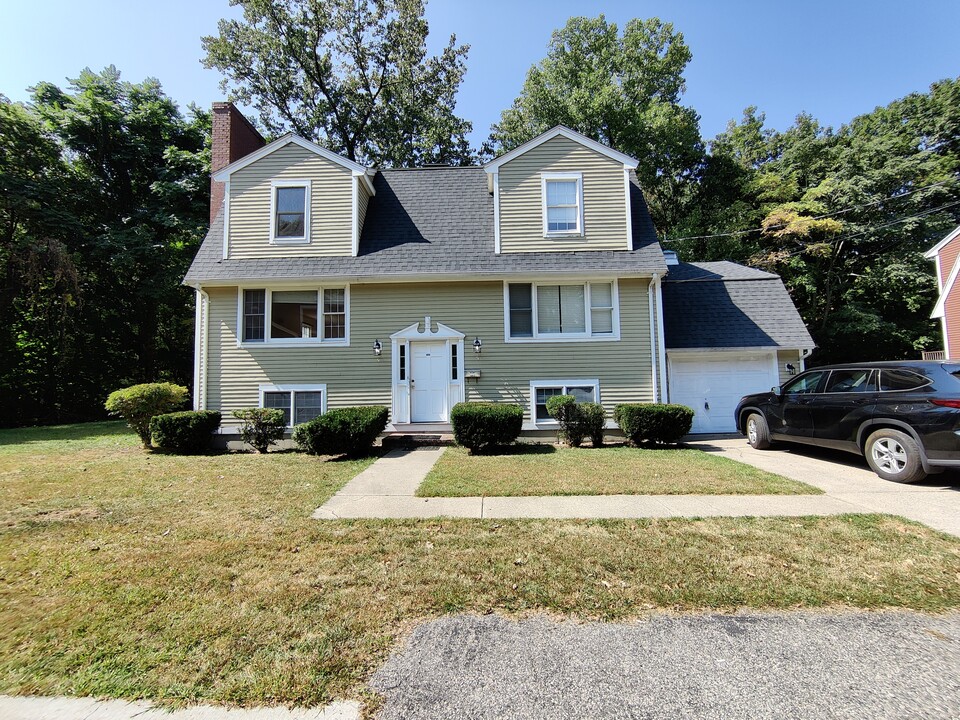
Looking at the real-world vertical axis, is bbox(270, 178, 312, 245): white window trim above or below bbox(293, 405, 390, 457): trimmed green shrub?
above

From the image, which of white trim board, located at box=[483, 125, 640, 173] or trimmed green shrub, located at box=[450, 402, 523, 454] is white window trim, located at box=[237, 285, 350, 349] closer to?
trimmed green shrub, located at box=[450, 402, 523, 454]

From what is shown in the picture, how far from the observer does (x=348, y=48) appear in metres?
23.6

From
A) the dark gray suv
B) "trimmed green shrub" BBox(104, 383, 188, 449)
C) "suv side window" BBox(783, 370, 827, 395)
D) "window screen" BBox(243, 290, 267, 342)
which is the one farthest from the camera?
"window screen" BBox(243, 290, 267, 342)

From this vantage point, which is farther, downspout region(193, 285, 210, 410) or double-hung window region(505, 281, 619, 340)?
double-hung window region(505, 281, 619, 340)

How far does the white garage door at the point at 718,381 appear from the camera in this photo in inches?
490

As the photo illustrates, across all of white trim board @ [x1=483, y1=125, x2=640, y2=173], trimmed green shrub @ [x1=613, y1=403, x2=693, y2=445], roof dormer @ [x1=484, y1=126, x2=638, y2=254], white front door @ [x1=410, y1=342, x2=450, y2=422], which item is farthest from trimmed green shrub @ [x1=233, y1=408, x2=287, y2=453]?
white trim board @ [x1=483, y1=125, x2=640, y2=173]

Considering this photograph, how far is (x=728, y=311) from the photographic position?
13.1 m

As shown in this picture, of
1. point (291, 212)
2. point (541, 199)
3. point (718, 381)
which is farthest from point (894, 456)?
point (291, 212)

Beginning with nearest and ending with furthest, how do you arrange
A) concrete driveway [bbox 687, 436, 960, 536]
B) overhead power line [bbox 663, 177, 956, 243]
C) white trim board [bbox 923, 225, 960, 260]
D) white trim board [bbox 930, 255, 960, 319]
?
1. concrete driveway [bbox 687, 436, 960, 536]
2. white trim board [bbox 930, 255, 960, 319]
3. white trim board [bbox 923, 225, 960, 260]
4. overhead power line [bbox 663, 177, 956, 243]

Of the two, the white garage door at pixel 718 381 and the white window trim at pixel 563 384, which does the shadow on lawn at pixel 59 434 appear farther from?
the white garage door at pixel 718 381

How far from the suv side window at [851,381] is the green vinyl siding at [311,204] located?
1071 cm

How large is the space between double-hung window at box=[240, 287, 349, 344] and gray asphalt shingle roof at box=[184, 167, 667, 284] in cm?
65

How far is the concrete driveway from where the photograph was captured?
5188 millimetres

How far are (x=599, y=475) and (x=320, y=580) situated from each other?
465cm
